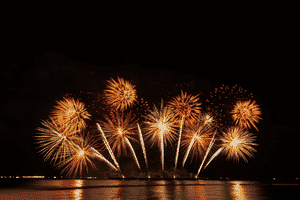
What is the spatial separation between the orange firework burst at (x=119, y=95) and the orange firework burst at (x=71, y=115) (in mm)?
2480

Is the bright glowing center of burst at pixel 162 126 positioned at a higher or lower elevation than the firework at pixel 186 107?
lower

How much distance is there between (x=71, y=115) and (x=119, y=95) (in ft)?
15.2

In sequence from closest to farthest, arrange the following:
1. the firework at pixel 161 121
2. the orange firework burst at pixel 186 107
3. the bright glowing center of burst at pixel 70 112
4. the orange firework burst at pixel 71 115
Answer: the orange firework burst at pixel 71 115
the bright glowing center of burst at pixel 70 112
the orange firework burst at pixel 186 107
the firework at pixel 161 121

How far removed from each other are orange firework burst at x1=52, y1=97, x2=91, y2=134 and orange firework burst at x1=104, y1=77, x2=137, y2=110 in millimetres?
2480

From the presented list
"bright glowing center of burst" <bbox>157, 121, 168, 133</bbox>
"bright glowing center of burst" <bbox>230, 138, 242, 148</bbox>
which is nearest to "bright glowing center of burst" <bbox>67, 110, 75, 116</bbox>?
"bright glowing center of burst" <bbox>157, 121, 168, 133</bbox>

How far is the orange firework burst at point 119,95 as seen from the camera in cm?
3381

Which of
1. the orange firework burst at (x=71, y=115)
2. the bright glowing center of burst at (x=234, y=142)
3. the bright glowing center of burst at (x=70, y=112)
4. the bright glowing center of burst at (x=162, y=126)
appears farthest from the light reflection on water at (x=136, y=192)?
the bright glowing center of burst at (x=162, y=126)

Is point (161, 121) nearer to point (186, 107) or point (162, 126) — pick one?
point (162, 126)

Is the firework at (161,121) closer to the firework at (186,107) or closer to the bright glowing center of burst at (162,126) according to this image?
the bright glowing center of burst at (162,126)

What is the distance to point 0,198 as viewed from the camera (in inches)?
791

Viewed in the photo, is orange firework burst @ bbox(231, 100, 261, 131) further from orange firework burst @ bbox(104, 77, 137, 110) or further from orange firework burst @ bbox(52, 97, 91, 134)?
orange firework burst @ bbox(52, 97, 91, 134)

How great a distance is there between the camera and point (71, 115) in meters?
33.6

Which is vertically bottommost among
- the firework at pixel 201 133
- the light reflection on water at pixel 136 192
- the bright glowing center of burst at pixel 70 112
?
the light reflection on water at pixel 136 192

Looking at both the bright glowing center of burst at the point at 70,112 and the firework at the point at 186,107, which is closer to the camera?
the bright glowing center of burst at the point at 70,112
